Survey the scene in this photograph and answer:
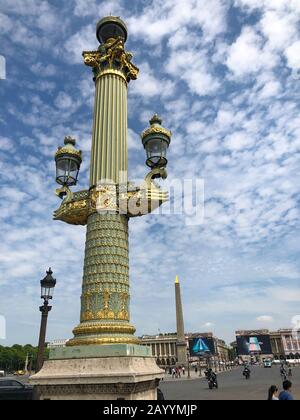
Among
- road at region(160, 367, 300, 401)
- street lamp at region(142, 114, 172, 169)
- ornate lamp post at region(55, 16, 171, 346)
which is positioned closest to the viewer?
ornate lamp post at region(55, 16, 171, 346)

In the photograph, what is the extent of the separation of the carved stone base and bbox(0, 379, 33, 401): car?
4988 mm

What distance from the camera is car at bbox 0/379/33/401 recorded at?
15625 millimetres

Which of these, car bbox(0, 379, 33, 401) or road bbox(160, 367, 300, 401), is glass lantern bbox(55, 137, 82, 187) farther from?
road bbox(160, 367, 300, 401)

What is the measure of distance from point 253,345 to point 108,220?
119 m

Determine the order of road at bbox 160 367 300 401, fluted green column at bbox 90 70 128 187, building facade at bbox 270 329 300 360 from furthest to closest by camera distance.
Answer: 1. building facade at bbox 270 329 300 360
2. road at bbox 160 367 300 401
3. fluted green column at bbox 90 70 128 187

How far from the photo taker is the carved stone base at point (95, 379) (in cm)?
1012

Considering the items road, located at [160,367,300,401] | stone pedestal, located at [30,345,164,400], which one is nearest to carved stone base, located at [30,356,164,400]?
stone pedestal, located at [30,345,164,400]

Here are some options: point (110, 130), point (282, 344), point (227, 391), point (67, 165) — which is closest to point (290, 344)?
point (282, 344)

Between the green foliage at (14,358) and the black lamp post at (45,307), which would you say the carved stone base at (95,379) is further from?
the green foliage at (14,358)

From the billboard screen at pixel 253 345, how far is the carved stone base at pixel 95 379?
116 metres
